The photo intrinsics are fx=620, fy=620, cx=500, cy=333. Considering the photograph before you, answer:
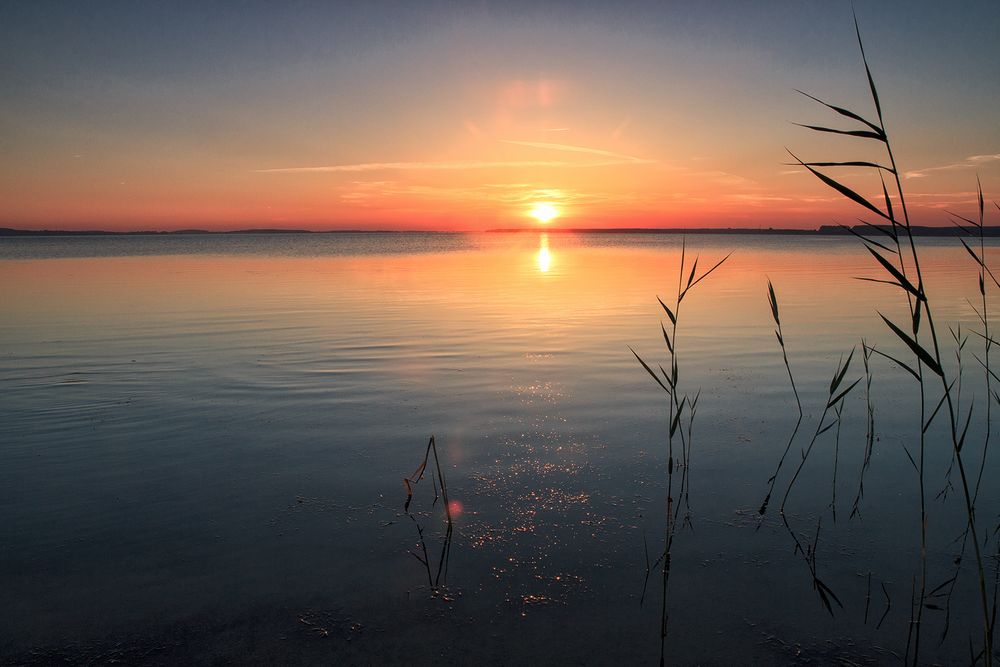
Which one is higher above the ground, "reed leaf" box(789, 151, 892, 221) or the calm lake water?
"reed leaf" box(789, 151, 892, 221)

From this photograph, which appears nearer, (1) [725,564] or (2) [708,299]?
(1) [725,564]

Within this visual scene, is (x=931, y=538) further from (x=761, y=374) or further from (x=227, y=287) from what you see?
(x=227, y=287)

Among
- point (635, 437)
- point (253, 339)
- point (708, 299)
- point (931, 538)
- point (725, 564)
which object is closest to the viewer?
point (725, 564)

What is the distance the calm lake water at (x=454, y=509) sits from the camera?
364cm

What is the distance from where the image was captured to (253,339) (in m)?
13.1

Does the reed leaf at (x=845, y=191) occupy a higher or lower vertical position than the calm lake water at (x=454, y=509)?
higher

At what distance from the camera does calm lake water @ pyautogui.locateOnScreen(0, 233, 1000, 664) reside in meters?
3.64

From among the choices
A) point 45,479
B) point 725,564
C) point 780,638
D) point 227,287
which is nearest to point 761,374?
point 725,564

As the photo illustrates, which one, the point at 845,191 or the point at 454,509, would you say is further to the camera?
the point at 454,509

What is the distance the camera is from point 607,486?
561cm

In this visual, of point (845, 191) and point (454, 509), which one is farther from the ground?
point (845, 191)

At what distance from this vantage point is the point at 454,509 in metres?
5.19

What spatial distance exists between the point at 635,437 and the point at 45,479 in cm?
585

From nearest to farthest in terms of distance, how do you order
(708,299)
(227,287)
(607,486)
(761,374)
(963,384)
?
(607,486)
(963,384)
(761,374)
(708,299)
(227,287)
